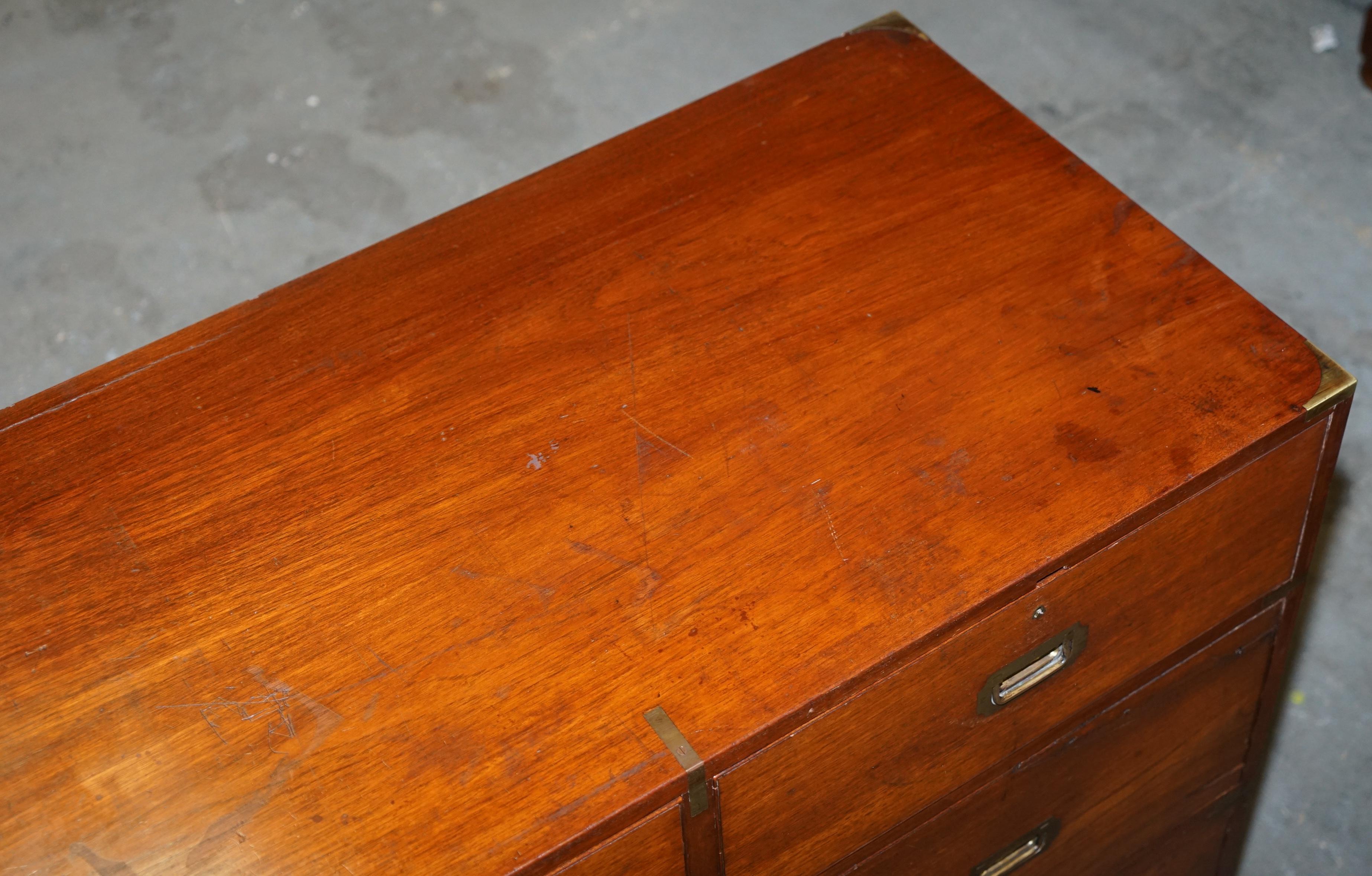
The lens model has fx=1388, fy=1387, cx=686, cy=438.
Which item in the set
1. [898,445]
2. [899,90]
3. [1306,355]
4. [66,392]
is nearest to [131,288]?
[66,392]

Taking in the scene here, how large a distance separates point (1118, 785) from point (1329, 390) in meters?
0.45

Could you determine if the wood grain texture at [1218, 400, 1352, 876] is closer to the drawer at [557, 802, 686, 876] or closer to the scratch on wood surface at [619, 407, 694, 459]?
the scratch on wood surface at [619, 407, 694, 459]

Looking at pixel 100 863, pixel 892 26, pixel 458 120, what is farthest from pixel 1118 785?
pixel 458 120

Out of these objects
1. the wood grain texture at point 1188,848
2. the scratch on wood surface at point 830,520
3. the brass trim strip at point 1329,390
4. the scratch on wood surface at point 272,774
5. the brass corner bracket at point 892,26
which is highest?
the brass corner bracket at point 892,26

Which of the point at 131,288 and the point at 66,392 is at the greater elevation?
the point at 66,392

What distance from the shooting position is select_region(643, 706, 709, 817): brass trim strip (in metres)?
0.95

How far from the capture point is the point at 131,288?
2334mm

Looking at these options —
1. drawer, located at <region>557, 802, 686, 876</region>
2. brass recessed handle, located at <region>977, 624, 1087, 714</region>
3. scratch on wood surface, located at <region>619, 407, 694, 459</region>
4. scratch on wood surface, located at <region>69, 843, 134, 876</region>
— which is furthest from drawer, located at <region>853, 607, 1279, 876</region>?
scratch on wood surface, located at <region>69, 843, 134, 876</region>

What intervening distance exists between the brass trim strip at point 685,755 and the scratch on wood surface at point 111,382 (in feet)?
1.77

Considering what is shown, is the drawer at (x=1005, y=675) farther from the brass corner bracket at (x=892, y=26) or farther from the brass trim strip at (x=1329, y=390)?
the brass corner bracket at (x=892, y=26)

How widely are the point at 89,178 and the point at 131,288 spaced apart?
0.30m

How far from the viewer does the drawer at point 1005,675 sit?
1039mm

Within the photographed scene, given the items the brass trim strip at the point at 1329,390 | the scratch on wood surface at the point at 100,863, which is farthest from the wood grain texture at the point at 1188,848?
the scratch on wood surface at the point at 100,863

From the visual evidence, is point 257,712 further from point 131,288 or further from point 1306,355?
point 131,288
